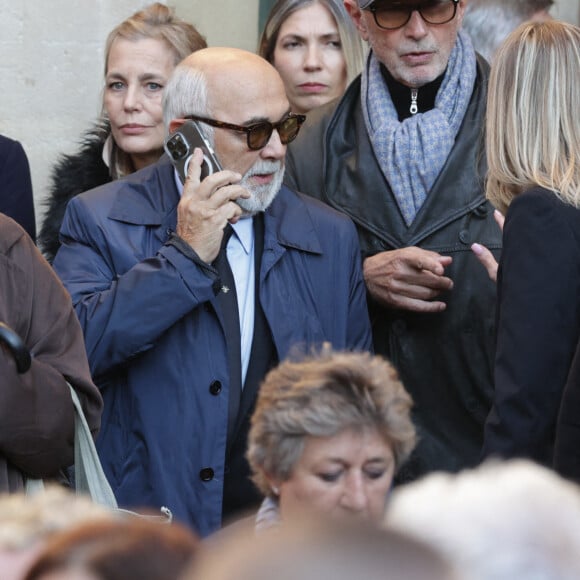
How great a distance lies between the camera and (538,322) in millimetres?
3654

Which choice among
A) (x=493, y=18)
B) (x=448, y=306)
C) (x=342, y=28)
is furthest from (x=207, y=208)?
(x=493, y=18)

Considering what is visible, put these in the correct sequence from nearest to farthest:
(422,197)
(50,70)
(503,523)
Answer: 1. (503,523)
2. (422,197)
3. (50,70)

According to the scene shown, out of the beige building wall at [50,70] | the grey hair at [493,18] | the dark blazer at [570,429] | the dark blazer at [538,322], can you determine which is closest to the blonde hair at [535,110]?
the dark blazer at [538,322]

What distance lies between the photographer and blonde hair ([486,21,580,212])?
12.4ft

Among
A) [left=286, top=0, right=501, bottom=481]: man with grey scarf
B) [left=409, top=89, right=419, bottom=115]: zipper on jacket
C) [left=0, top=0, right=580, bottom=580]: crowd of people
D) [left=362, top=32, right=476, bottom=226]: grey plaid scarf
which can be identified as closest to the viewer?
[left=0, top=0, right=580, bottom=580]: crowd of people

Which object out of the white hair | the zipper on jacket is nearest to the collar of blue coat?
the zipper on jacket

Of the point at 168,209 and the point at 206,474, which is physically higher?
the point at 168,209

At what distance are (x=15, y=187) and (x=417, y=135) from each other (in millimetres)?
1344

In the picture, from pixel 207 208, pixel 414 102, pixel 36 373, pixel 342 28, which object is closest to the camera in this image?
pixel 36 373

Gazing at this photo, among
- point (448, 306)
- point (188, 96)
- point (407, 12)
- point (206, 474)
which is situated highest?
point (407, 12)

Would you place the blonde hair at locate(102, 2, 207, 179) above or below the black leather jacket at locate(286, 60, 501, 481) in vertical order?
above

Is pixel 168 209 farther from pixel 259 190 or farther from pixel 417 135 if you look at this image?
pixel 417 135

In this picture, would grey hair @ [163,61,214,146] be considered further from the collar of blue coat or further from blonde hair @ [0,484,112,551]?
blonde hair @ [0,484,112,551]

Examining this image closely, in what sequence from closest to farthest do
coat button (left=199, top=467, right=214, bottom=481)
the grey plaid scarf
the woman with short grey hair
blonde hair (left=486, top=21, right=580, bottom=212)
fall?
the woman with short grey hair → blonde hair (left=486, top=21, right=580, bottom=212) → coat button (left=199, top=467, right=214, bottom=481) → the grey plaid scarf
